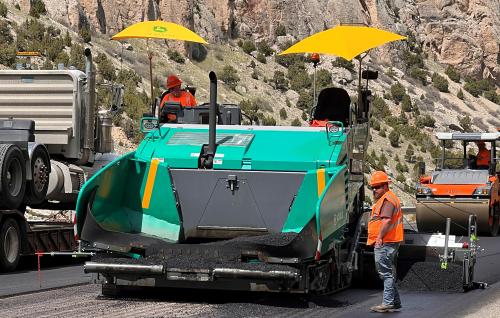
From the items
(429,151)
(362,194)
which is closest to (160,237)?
(362,194)

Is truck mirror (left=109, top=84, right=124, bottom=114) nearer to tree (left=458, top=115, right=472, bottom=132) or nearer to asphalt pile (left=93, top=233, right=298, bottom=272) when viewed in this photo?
asphalt pile (left=93, top=233, right=298, bottom=272)

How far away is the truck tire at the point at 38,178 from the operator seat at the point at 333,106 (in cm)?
444

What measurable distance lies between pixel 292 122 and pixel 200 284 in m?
40.0

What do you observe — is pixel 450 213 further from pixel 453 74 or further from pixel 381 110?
pixel 453 74

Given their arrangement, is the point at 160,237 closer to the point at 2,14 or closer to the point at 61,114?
the point at 61,114

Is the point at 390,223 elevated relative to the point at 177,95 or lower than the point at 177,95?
lower

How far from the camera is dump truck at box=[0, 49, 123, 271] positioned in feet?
53.5

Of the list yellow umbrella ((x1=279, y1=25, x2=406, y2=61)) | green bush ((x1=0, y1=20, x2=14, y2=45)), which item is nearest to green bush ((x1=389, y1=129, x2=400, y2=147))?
green bush ((x1=0, y1=20, x2=14, y2=45))

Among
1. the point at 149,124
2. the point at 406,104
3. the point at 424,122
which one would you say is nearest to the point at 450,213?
the point at 149,124

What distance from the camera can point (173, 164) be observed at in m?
12.6

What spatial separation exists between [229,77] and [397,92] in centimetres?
1269

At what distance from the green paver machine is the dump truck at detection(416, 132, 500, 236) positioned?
498 inches

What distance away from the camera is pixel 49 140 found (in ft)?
57.1

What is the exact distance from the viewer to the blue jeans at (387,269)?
11.5m
